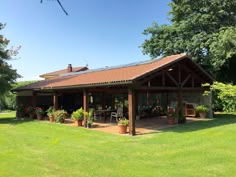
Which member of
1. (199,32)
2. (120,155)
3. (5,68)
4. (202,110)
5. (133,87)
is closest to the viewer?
(120,155)

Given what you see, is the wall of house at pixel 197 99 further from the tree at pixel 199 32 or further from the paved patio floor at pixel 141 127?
the paved patio floor at pixel 141 127

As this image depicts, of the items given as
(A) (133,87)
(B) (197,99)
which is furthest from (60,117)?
(B) (197,99)

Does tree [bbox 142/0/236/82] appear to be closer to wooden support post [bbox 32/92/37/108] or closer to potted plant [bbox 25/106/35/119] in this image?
wooden support post [bbox 32/92/37/108]

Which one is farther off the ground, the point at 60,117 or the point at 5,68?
the point at 5,68

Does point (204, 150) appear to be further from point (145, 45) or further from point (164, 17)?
point (164, 17)

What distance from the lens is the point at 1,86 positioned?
764 inches

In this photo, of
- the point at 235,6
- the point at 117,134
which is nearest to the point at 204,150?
the point at 117,134

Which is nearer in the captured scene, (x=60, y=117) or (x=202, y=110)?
(x=60, y=117)

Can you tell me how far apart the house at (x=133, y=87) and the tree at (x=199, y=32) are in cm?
339

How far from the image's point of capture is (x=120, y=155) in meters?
7.84

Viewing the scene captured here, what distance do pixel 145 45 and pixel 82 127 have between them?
1252 centimetres

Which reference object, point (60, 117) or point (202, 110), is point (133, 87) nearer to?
point (60, 117)

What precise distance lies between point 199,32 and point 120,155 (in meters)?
17.2

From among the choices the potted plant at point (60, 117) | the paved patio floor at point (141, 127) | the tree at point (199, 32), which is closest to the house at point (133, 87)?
the potted plant at point (60, 117)
